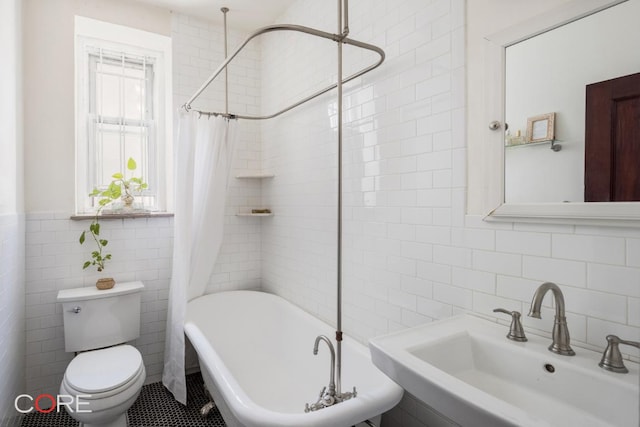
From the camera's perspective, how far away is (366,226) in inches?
75.2

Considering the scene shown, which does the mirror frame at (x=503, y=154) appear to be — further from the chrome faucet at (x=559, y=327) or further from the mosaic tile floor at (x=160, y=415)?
the mosaic tile floor at (x=160, y=415)

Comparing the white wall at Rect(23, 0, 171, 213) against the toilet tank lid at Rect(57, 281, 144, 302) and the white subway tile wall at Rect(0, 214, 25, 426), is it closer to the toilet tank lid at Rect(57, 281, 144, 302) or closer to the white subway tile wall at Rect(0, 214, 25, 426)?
the white subway tile wall at Rect(0, 214, 25, 426)

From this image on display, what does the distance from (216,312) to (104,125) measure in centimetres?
164

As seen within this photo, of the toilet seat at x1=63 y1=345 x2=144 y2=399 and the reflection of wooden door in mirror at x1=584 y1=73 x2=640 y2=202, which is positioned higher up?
the reflection of wooden door in mirror at x1=584 y1=73 x2=640 y2=202

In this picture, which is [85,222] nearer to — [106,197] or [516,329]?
[106,197]

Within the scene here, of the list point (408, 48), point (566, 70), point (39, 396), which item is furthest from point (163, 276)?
point (566, 70)

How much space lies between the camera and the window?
256cm

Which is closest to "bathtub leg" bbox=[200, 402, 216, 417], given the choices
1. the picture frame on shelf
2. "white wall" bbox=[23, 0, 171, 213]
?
"white wall" bbox=[23, 0, 171, 213]

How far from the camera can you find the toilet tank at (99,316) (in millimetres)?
2219

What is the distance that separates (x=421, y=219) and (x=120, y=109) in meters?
2.41

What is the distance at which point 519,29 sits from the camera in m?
1.19

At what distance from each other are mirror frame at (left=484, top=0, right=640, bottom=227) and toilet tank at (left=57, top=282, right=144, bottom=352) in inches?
90.3

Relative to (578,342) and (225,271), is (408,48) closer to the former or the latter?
(578,342)

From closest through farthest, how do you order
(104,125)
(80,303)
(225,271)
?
(80,303) → (104,125) → (225,271)
